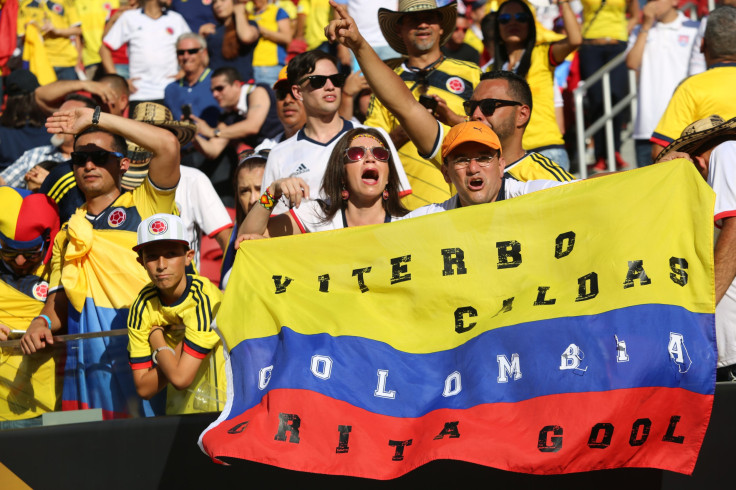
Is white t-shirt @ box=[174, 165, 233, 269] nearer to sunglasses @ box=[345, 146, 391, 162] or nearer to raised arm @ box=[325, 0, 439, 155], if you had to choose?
sunglasses @ box=[345, 146, 391, 162]

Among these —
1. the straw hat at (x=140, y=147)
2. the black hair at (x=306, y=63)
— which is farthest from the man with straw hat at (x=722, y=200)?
the straw hat at (x=140, y=147)

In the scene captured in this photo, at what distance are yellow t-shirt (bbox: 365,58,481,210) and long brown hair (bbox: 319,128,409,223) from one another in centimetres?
55

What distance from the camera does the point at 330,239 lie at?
544cm

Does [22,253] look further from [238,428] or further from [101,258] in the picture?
[238,428]

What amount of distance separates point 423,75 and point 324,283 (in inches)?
86.4

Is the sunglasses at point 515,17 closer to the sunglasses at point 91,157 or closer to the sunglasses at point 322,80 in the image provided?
the sunglasses at point 322,80

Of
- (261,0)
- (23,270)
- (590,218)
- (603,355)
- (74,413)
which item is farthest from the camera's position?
(261,0)

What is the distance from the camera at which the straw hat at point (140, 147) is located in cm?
759

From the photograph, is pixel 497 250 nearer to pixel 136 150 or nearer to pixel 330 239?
pixel 330 239

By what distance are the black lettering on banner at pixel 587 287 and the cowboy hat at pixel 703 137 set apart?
114cm

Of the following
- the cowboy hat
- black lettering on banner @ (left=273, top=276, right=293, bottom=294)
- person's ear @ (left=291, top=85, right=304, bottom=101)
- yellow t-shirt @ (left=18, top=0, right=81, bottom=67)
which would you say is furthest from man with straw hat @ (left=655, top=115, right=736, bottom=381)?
yellow t-shirt @ (left=18, top=0, right=81, bottom=67)

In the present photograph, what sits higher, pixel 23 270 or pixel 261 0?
pixel 261 0

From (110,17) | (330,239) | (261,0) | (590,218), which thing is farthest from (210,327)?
(110,17)

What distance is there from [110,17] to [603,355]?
8.93m
